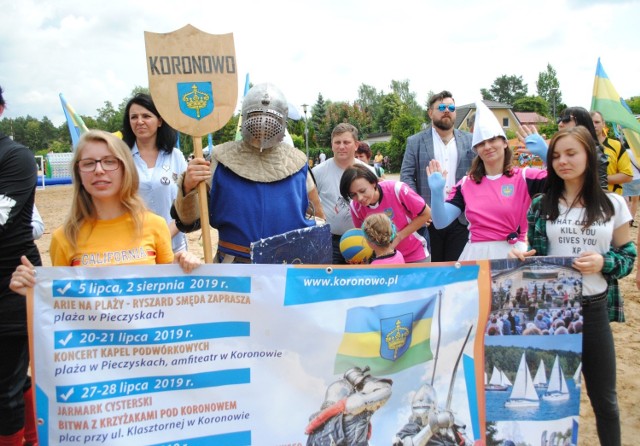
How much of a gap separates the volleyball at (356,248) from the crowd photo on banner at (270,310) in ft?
1.68

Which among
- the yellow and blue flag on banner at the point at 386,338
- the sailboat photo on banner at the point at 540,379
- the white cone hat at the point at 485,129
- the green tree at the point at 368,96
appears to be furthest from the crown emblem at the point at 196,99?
the green tree at the point at 368,96

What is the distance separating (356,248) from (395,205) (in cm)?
A: 49

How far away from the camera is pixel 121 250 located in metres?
2.33

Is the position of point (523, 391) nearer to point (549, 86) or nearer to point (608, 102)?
point (608, 102)

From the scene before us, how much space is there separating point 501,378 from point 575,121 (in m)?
2.57

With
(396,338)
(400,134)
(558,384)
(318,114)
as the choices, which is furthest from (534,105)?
(396,338)

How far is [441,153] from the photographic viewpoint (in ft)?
14.4

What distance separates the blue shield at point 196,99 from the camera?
2.64m

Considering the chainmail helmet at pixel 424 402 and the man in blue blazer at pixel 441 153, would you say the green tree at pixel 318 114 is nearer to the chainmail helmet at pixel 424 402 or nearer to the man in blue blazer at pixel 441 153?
the man in blue blazer at pixel 441 153

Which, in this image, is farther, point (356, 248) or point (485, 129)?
point (356, 248)

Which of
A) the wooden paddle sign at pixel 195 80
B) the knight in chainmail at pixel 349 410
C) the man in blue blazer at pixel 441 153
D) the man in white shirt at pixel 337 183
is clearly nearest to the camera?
the knight in chainmail at pixel 349 410

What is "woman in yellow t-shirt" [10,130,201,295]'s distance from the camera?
7.54ft

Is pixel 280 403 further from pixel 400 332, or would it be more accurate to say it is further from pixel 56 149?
pixel 56 149

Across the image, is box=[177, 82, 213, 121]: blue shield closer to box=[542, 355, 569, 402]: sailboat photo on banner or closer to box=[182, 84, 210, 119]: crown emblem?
box=[182, 84, 210, 119]: crown emblem
